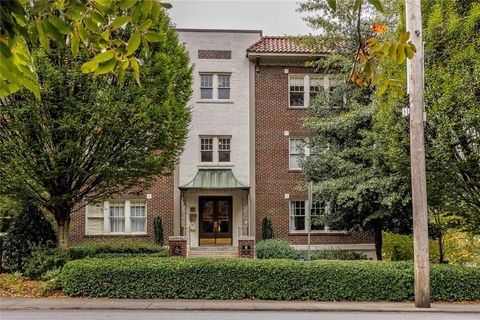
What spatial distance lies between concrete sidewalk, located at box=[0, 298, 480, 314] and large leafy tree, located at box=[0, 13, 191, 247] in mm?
3080

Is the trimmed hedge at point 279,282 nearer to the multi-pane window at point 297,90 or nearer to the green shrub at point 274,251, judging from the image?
the green shrub at point 274,251

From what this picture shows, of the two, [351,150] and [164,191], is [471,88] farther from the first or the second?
[164,191]

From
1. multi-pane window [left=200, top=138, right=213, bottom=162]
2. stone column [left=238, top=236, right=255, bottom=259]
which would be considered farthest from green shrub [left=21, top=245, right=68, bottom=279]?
multi-pane window [left=200, top=138, right=213, bottom=162]

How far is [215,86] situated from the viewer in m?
25.1

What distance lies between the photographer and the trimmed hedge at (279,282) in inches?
527

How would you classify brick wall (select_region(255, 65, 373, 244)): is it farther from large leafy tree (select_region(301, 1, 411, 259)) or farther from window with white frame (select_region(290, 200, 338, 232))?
large leafy tree (select_region(301, 1, 411, 259))

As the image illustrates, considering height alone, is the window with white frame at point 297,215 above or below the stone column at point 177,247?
above

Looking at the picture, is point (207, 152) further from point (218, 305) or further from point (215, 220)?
point (218, 305)

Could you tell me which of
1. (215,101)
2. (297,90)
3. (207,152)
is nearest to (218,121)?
(215,101)

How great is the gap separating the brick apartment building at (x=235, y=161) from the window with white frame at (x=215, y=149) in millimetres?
50

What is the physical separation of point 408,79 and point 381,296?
5.86 meters

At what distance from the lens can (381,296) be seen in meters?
13.5

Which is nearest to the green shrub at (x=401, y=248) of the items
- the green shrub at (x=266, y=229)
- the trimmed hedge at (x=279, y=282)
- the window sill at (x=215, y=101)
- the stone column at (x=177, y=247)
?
the green shrub at (x=266, y=229)

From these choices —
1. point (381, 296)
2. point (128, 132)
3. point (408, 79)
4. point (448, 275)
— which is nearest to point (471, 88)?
point (408, 79)
